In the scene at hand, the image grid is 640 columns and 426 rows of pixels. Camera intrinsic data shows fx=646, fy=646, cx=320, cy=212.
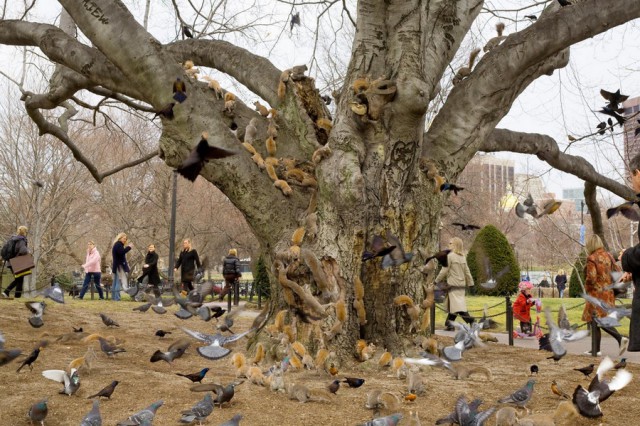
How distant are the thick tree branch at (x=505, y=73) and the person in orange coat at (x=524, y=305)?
4.33 m

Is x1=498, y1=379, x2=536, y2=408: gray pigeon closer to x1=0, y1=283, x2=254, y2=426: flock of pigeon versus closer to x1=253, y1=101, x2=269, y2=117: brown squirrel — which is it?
x1=0, y1=283, x2=254, y2=426: flock of pigeon

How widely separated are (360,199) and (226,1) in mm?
7394

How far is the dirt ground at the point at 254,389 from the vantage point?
4512 millimetres

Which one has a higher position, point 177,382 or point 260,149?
point 260,149

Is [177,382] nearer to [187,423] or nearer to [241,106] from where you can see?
[187,423]

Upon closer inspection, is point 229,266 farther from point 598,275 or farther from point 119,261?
point 598,275

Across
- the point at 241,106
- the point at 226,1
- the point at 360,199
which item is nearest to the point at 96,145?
the point at 226,1

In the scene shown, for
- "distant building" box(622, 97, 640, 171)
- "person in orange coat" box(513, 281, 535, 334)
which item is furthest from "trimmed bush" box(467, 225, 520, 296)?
"person in orange coat" box(513, 281, 535, 334)

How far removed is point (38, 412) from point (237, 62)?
5.37m

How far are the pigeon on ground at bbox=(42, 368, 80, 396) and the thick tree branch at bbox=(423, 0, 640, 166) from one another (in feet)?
13.4

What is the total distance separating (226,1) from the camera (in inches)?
483

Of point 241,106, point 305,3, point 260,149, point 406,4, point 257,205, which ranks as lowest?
point 257,205

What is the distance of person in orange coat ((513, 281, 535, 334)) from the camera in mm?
10625

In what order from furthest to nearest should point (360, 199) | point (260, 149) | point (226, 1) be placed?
point (226, 1) → point (260, 149) → point (360, 199)
